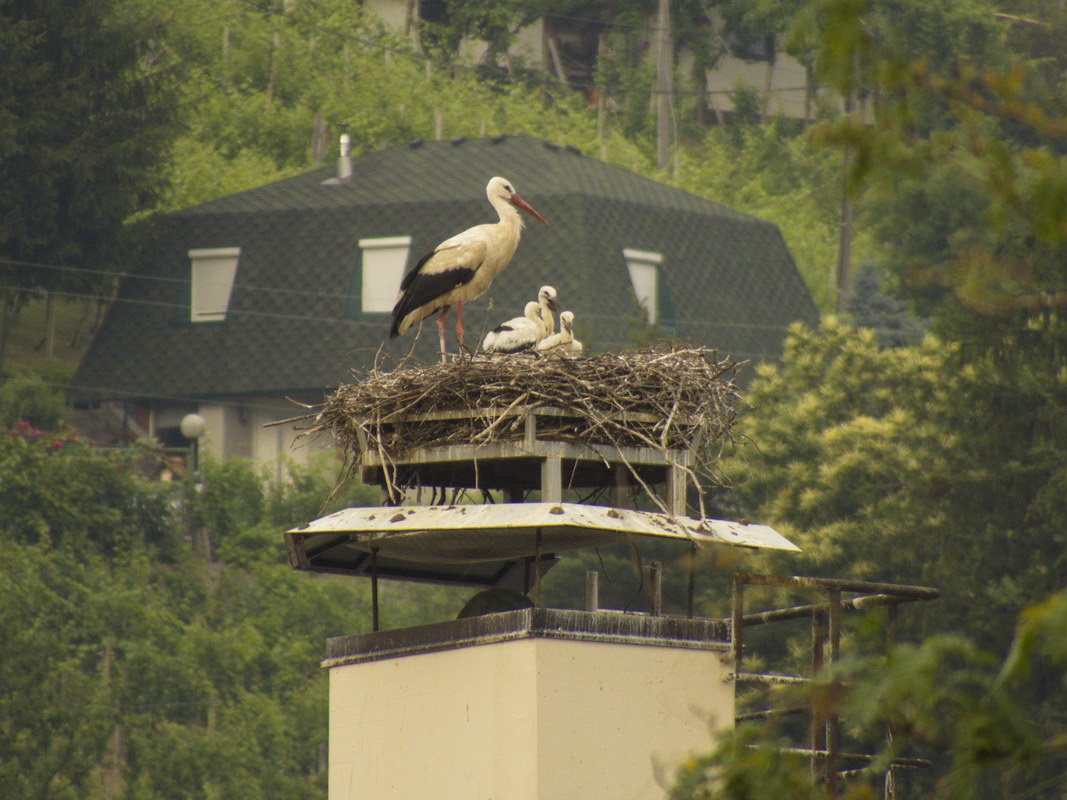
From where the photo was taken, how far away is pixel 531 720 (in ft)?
35.6

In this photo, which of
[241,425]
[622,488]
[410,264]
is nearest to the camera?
[622,488]

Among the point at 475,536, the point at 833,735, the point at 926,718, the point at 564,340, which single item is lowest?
the point at 833,735

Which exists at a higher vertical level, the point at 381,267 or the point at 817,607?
the point at 381,267

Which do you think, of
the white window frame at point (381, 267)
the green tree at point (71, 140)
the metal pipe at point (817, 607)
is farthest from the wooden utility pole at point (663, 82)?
the metal pipe at point (817, 607)

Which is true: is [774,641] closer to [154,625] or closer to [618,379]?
[154,625]

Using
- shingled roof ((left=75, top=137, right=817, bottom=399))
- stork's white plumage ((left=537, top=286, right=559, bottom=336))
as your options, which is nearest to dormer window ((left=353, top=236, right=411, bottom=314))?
shingled roof ((left=75, top=137, right=817, bottom=399))

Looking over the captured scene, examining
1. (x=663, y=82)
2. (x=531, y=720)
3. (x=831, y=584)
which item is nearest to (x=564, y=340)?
(x=531, y=720)

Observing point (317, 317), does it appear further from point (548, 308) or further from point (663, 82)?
point (548, 308)

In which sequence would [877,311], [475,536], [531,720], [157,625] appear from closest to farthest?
[531,720], [475,536], [157,625], [877,311]

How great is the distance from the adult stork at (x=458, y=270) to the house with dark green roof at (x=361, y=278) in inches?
870

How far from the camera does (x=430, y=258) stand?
48.9 feet

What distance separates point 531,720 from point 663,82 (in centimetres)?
5251

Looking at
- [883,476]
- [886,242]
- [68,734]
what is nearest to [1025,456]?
[883,476]

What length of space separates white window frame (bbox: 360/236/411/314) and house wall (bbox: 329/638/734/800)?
94.0 ft
